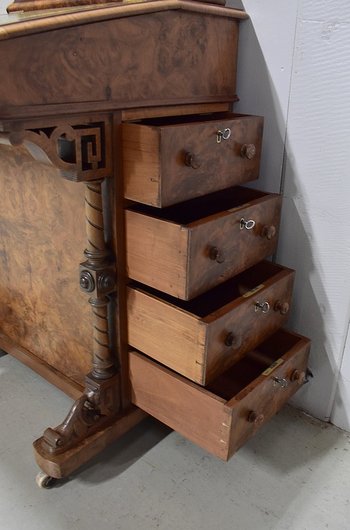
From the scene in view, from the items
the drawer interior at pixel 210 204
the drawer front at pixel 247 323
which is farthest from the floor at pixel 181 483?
the drawer interior at pixel 210 204

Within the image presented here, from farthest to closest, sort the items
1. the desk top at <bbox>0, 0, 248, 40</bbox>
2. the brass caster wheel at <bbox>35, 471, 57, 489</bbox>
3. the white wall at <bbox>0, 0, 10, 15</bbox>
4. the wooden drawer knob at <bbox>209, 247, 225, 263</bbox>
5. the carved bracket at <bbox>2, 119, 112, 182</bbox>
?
the white wall at <bbox>0, 0, 10, 15</bbox>, the brass caster wheel at <bbox>35, 471, 57, 489</bbox>, the wooden drawer knob at <bbox>209, 247, 225, 263</bbox>, the carved bracket at <bbox>2, 119, 112, 182</bbox>, the desk top at <bbox>0, 0, 248, 40</bbox>

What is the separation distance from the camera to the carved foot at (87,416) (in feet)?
3.91

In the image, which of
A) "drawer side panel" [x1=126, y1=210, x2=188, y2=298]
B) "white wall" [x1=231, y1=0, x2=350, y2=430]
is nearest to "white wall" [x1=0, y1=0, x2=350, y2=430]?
"white wall" [x1=231, y1=0, x2=350, y2=430]

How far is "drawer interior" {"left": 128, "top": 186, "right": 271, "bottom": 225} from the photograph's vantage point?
4.35 ft

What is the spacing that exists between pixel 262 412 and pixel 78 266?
0.58 meters

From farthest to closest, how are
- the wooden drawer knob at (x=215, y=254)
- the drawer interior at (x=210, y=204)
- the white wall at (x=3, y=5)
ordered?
the white wall at (x=3, y=5) → the drawer interior at (x=210, y=204) → the wooden drawer knob at (x=215, y=254)

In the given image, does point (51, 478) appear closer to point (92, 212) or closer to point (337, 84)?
point (92, 212)

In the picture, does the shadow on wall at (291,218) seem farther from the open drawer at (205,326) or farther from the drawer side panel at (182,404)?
the drawer side panel at (182,404)

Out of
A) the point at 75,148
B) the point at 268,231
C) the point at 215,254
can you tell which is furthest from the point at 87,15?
the point at 268,231

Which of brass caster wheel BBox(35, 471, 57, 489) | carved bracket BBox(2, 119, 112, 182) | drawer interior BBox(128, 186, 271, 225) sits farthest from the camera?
drawer interior BBox(128, 186, 271, 225)

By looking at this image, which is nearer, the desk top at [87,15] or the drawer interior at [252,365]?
the desk top at [87,15]

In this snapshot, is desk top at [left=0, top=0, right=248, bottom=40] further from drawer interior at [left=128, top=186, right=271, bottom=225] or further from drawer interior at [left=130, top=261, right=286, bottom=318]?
drawer interior at [left=130, top=261, right=286, bottom=318]

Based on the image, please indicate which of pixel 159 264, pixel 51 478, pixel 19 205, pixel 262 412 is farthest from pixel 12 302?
pixel 262 412

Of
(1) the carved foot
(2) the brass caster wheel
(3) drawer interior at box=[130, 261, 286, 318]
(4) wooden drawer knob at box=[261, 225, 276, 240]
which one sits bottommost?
(2) the brass caster wheel
